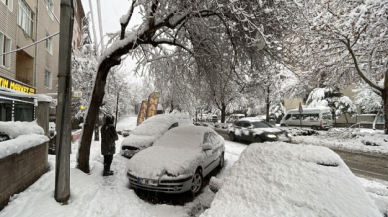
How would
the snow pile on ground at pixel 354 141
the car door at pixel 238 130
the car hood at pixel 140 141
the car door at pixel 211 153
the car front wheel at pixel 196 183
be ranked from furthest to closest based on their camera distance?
the car door at pixel 238 130
the snow pile on ground at pixel 354 141
the car hood at pixel 140 141
the car door at pixel 211 153
the car front wheel at pixel 196 183

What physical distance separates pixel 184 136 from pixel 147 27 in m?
3.13

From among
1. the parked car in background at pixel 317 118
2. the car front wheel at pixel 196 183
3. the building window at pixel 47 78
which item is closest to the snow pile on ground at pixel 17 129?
the car front wheel at pixel 196 183

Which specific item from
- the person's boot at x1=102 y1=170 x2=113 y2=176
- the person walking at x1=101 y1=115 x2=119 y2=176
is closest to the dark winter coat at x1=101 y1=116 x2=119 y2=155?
the person walking at x1=101 y1=115 x2=119 y2=176

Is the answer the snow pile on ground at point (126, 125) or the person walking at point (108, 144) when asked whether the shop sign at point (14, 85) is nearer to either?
the snow pile on ground at point (126, 125)

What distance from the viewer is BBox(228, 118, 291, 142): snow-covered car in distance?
11133mm

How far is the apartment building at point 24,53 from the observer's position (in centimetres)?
1019

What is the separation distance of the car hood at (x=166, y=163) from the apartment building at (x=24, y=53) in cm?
787

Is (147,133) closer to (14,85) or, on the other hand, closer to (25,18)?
(14,85)

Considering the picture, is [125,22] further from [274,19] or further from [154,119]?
[154,119]

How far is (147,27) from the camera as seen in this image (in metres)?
5.07

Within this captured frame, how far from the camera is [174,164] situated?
4547 millimetres

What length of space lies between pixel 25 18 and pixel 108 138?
12.0 m

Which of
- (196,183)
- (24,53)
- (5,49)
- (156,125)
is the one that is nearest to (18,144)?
(196,183)

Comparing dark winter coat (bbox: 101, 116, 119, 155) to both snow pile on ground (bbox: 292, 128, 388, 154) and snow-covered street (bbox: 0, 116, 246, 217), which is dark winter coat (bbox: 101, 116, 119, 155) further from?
snow pile on ground (bbox: 292, 128, 388, 154)
